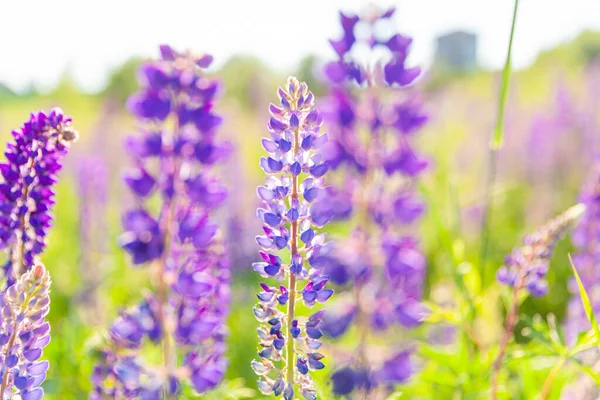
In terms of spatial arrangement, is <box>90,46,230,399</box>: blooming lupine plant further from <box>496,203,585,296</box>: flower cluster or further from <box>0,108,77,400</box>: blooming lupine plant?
<box>496,203,585,296</box>: flower cluster

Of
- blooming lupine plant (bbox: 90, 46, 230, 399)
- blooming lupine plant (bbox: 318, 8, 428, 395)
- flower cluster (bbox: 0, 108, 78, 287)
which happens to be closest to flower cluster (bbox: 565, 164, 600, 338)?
blooming lupine plant (bbox: 318, 8, 428, 395)

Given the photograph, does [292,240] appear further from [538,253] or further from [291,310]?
[538,253]

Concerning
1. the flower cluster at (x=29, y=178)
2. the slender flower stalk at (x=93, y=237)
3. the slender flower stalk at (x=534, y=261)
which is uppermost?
the flower cluster at (x=29, y=178)

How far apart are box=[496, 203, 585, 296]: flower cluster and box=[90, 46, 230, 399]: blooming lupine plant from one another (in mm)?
997

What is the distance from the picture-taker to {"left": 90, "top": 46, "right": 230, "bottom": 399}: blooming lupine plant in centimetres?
175

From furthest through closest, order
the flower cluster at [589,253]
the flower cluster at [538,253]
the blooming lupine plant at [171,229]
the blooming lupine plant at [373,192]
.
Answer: the flower cluster at [589,253] → the flower cluster at [538,253] → the blooming lupine plant at [373,192] → the blooming lupine plant at [171,229]

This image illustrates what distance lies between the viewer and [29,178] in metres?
1.53

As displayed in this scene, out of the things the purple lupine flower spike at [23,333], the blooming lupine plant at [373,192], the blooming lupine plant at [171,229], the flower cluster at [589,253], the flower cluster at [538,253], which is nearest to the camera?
the purple lupine flower spike at [23,333]

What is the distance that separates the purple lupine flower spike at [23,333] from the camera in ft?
4.29

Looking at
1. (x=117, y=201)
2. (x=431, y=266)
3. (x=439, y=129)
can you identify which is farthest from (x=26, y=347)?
(x=439, y=129)

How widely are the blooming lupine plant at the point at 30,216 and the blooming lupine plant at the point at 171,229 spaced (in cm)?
24

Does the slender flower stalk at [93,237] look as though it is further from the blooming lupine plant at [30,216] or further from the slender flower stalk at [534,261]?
the slender flower stalk at [534,261]

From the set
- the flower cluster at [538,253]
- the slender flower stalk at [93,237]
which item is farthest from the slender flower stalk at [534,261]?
the slender flower stalk at [93,237]

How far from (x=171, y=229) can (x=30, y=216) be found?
36 cm
